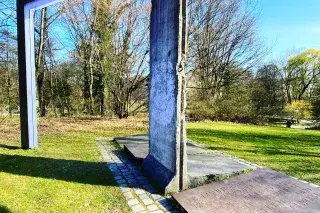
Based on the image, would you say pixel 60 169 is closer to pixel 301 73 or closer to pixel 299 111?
pixel 299 111

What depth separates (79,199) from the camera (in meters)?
3.02

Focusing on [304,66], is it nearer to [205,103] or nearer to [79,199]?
[205,103]

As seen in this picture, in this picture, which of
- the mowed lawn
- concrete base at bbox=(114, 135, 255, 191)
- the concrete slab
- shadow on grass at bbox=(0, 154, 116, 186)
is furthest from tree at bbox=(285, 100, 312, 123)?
shadow on grass at bbox=(0, 154, 116, 186)

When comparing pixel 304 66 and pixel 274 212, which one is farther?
pixel 304 66

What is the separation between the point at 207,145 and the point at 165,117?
9.06ft

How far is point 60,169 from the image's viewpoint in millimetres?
4176

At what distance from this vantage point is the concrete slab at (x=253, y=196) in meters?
2.51

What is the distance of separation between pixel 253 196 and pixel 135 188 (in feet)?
4.86

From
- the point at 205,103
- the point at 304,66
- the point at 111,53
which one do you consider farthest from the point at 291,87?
the point at 111,53

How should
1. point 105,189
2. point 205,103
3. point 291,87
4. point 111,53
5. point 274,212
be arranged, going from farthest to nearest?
point 291,87, point 205,103, point 111,53, point 105,189, point 274,212

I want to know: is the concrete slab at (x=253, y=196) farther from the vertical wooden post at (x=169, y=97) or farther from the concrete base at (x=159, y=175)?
the vertical wooden post at (x=169, y=97)

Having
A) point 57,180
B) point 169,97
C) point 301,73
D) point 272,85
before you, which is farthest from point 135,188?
point 301,73

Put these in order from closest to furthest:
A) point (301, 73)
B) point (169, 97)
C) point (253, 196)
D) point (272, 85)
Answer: point (253, 196) → point (169, 97) → point (272, 85) → point (301, 73)

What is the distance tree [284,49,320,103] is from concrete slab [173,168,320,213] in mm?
32330
